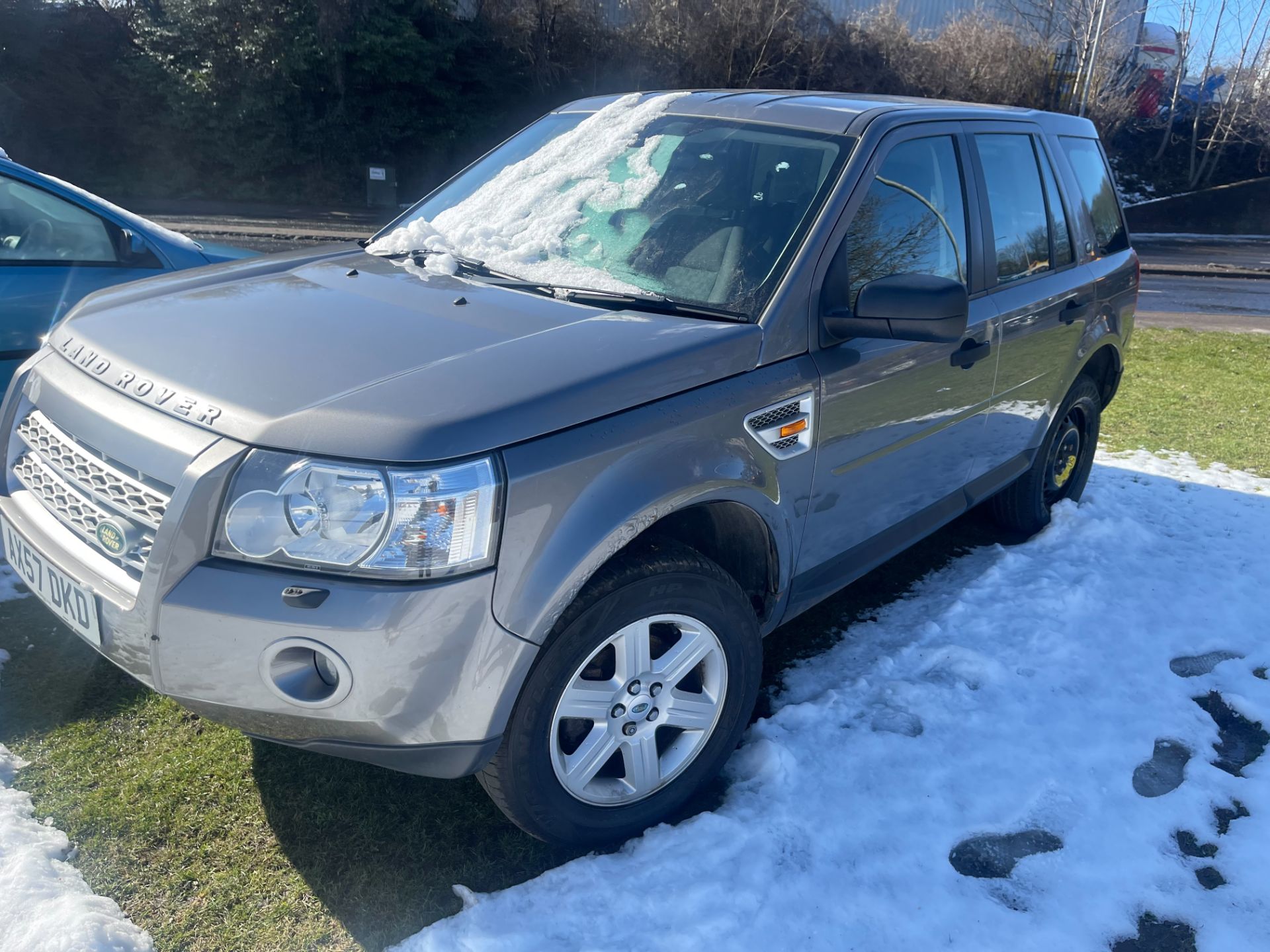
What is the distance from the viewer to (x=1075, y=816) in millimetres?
2797

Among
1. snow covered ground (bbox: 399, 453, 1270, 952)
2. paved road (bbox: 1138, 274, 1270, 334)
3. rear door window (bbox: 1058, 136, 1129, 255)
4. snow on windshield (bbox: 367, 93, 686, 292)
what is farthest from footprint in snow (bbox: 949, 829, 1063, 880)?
A: paved road (bbox: 1138, 274, 1270, 334)

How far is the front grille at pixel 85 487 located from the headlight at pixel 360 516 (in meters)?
0.23

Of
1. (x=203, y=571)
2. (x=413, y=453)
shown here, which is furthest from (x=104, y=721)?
(x=413, y=453)

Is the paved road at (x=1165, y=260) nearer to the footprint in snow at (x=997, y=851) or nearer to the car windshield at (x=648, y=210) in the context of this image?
the car windshield at (x=648, y=210)

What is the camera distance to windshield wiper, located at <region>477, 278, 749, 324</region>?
270 cm

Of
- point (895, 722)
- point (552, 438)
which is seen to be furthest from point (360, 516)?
point (895, 722)

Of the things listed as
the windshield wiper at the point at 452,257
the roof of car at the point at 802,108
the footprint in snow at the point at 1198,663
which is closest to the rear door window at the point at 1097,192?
the roof of car at the point at 802,108

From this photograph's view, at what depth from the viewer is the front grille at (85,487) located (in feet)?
7.14

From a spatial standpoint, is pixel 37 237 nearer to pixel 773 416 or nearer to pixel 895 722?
pixel 773 416

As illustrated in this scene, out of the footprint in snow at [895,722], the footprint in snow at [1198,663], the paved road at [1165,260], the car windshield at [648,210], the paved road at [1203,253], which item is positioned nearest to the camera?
the car windshield at [648,210]

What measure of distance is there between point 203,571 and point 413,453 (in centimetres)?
53

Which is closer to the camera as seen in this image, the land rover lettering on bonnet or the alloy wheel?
the land rover lettering on bonnet

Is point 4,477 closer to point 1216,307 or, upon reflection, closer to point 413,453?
point 413,453

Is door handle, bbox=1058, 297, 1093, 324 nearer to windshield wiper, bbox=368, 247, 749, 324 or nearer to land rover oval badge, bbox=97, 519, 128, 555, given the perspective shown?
windshield wiper, bbox=368, 247, 749, 324
